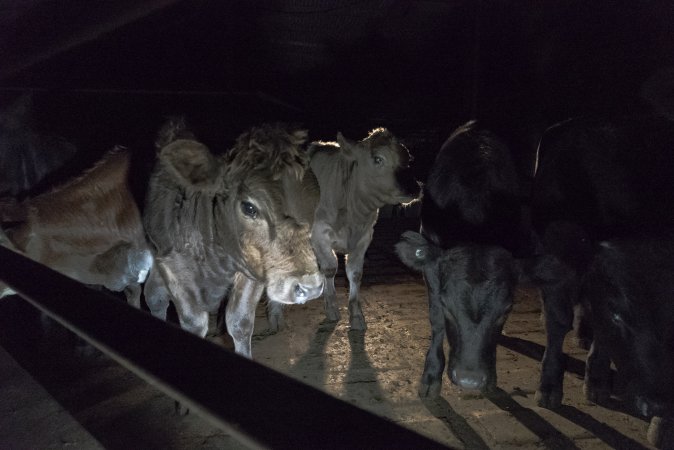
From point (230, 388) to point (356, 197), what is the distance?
4938mm

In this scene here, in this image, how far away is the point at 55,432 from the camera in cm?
308

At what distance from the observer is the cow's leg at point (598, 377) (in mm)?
3506

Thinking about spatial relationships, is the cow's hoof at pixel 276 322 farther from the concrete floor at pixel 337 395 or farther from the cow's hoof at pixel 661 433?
the cow's hoof at pixel 661 433

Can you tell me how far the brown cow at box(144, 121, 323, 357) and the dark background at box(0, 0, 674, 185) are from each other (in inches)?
80.3

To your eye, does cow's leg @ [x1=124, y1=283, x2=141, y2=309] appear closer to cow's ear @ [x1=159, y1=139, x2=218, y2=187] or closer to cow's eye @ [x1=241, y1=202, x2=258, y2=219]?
cow's ear @ [x1=159, y1=139, x2=218, y2=187]

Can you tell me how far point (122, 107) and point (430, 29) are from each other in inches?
318

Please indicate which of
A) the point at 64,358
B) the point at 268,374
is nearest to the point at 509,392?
the point at 268,374

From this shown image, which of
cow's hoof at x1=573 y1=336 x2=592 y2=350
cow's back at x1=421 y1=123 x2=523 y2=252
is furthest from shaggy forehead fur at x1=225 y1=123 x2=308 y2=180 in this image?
cow's hoof at x1=573 y1=336 x2=592 y2=350

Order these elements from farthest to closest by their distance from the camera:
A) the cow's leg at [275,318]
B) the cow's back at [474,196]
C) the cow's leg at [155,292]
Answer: the cow's leg at [275,318] < the cow's leg at [155,292] < the cow's back at [474,196]

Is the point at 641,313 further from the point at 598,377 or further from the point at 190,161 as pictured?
the point at 190,161

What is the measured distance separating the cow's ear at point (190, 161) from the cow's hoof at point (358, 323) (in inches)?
118

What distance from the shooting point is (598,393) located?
11.5 feet

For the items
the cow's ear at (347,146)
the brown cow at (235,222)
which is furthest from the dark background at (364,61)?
the brown cow at (235,222)

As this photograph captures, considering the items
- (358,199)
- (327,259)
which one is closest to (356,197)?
(358,199)
